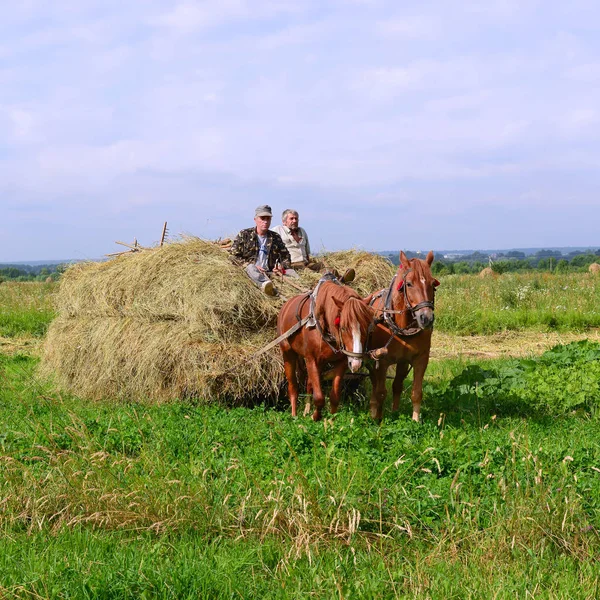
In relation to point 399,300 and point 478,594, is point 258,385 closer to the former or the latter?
point 399,300

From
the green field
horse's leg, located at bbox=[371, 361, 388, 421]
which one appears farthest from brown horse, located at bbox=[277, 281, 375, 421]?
the green field

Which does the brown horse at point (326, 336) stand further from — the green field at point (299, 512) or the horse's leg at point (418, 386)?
the horse's leg at point (418, 386)

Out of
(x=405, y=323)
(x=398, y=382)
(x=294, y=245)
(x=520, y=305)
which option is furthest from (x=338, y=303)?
(x=520, y=305)

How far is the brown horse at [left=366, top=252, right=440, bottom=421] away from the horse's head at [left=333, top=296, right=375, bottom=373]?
1.79 ft

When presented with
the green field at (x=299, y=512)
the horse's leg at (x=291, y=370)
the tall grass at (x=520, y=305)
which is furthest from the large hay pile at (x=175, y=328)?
the tall grass at (x=520, y=305)

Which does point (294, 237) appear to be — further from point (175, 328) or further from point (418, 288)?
point (418, 288)

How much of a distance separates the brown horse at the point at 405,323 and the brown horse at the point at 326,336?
397 millimetres

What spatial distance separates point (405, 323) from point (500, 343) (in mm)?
7576

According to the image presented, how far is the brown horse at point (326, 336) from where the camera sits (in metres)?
6.70

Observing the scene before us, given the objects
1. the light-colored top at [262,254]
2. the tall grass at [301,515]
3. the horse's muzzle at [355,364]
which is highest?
the light-colored top at [262,254]

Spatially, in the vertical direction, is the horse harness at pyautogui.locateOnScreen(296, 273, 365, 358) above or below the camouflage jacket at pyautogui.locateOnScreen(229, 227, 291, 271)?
below

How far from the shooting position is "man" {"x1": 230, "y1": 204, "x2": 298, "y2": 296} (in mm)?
9508

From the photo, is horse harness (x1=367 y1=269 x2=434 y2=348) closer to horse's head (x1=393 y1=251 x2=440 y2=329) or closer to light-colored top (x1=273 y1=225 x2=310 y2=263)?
horse's head (x1=393 y1=251 x2=440 y2=329)

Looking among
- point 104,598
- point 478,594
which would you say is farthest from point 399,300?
point 104,598
